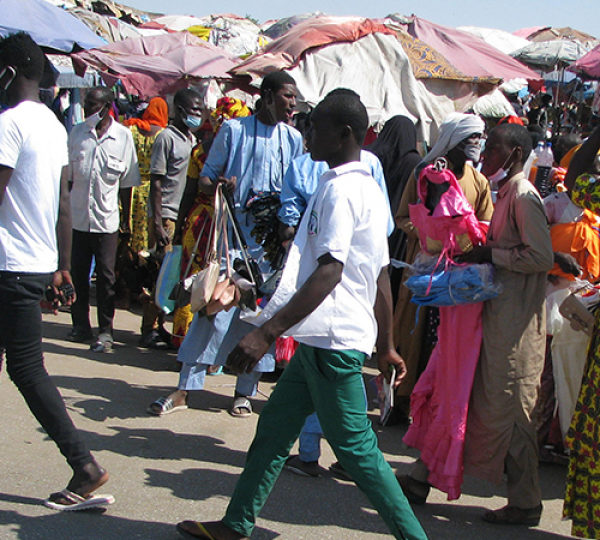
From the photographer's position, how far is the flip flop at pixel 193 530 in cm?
321

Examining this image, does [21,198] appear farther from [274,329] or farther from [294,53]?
[294,53]

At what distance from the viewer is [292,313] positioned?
108 inches

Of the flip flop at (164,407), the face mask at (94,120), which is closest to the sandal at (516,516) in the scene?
the flip flop at (164,407)

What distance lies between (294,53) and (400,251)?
101 inches

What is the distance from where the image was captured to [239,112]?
6637 millimetres

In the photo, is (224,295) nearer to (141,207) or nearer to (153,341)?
(153,341)

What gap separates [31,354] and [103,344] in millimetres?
3186

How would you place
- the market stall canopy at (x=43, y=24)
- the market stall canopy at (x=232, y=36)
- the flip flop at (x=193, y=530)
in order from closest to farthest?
the flip flop at (x=193, y=530), the market stall canopy at (x=43, y=24), the market stall canopy at (x=232, y=36)

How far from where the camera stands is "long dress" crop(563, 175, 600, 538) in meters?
3.42

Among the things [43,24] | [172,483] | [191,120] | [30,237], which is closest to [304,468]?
[172,483]

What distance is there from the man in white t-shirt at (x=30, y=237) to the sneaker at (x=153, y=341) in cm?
334

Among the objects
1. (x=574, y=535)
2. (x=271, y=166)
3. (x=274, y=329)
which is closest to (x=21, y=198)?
(x=274, y=329)

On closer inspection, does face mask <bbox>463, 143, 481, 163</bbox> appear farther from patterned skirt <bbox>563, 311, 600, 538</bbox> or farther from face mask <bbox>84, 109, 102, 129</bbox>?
face mask <bbox>84, 109, 102, 129</bbox>

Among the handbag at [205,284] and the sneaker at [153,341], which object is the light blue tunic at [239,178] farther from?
the sneaker at [153,341]
